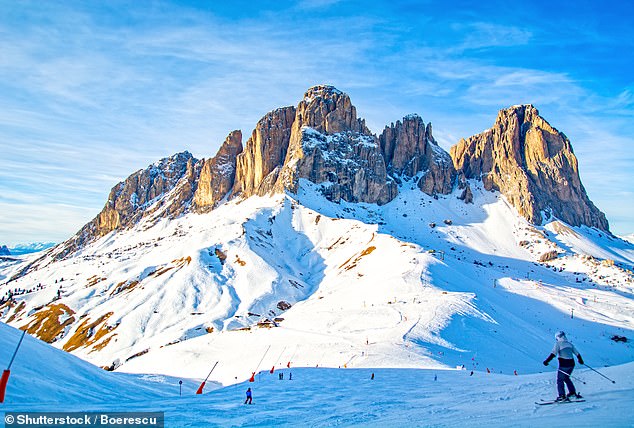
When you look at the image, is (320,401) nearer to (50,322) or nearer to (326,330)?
(326,330)

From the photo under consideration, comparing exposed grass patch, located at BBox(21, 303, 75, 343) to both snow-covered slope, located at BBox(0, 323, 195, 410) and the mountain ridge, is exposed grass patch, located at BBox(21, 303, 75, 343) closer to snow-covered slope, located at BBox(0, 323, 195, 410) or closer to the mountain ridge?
the mountain ridge

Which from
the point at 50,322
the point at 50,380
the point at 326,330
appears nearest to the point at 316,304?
the point at 326,330

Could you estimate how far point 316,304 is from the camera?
3856 inches

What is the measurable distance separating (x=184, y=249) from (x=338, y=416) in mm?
165105

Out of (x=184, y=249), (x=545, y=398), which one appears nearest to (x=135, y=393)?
(x=545, y=398)

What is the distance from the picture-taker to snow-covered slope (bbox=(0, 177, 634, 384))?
55.2m

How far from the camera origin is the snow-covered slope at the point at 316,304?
55188 mm

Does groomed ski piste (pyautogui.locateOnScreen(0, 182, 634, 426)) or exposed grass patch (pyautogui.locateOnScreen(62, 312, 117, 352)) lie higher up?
groomed ski piste (pyautogui.locateOnScreen(0, 182, 634, 426))

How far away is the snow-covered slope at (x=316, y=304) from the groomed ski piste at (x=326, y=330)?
564mm

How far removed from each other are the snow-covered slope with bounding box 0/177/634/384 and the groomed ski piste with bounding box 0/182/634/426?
22.2 inches

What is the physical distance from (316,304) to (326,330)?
33.7 metres

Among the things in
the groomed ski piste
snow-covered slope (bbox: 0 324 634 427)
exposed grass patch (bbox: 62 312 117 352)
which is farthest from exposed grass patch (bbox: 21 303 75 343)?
snow-covered slope (bbox: 0 324 634 427)

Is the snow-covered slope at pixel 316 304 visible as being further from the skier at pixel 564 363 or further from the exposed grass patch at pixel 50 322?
the skier at pixel 564 363

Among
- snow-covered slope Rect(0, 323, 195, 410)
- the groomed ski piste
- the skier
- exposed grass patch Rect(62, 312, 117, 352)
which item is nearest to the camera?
the skier
